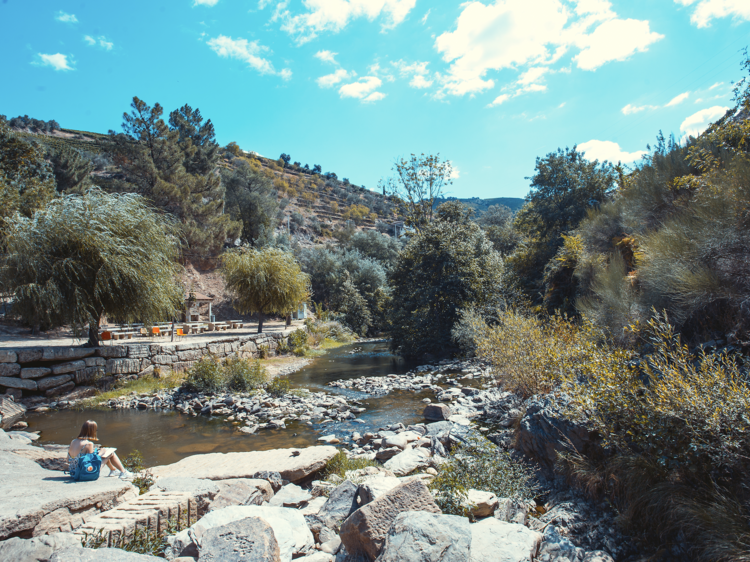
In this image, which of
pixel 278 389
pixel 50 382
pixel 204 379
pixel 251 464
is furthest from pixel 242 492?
pixel 50 382

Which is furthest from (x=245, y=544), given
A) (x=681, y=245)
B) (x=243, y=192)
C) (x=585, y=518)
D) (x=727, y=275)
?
(x=243, y=192)

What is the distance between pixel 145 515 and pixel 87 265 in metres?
9.99

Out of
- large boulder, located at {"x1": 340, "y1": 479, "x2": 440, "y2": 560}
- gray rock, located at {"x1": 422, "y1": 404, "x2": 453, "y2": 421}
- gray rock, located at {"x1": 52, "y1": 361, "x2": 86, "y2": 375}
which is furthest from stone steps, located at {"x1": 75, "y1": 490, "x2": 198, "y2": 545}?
gray rock, located at {"x1": 52, "y1": 361, "x2": 86, "y2": 375}

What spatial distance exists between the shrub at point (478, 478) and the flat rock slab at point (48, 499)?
3332mm

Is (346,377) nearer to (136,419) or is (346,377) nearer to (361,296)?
(136,419)

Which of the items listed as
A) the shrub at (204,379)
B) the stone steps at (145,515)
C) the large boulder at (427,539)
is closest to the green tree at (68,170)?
the shrub at (204,379)

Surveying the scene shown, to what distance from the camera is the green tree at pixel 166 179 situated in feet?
90.9

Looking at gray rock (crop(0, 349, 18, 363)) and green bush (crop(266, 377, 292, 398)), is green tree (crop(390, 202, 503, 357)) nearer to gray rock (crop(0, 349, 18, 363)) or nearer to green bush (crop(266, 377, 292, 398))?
green bush (crop(266, 377, 292, 398))

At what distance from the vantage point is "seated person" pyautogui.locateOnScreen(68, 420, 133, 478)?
16.2ft

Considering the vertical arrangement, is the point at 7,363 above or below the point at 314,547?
above

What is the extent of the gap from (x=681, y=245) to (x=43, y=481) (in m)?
9.01

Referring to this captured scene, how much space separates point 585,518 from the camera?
3.86 m

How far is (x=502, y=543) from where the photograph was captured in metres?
3.13

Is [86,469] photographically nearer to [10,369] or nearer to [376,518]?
[376,518]
